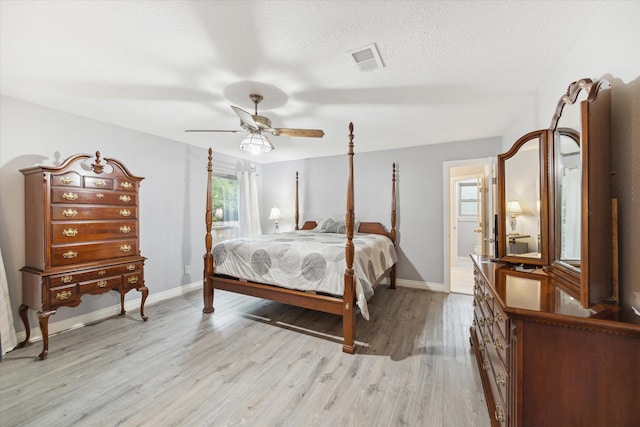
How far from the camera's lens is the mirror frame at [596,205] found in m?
1.10

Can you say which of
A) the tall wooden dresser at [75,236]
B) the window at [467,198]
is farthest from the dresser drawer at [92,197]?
the window at [467,198]

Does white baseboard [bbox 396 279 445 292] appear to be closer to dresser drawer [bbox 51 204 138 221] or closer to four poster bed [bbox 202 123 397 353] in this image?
four poster bed [bbox 202 123 397 353]

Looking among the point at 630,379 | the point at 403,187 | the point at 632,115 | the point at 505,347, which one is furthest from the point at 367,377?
the point at 403,187

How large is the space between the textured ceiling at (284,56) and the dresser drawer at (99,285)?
1855 millimetres

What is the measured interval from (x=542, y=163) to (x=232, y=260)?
315 cm

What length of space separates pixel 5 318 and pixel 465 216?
799 cm

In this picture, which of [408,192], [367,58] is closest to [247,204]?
[408,192]

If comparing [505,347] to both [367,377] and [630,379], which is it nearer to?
[630,379]

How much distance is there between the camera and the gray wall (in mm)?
4098

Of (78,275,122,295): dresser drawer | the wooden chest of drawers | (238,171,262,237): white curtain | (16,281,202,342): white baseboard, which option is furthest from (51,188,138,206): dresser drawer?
the wooden chest of drawers

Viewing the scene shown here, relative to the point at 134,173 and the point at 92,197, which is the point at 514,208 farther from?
the point at 134,173

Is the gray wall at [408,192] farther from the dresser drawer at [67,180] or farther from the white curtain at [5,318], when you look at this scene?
the white curtain at [5,318]

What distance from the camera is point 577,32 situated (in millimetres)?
1562

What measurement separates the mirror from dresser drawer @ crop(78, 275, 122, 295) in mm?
3832
